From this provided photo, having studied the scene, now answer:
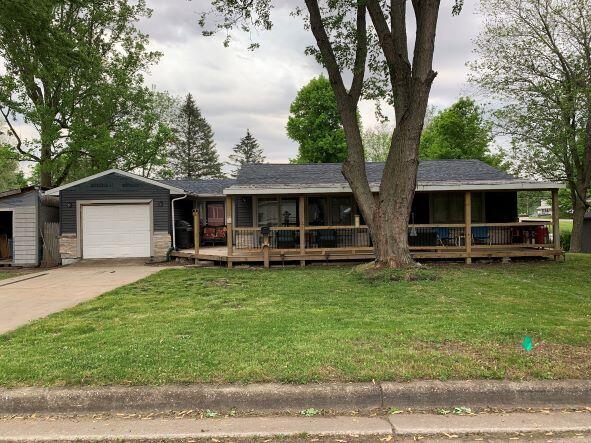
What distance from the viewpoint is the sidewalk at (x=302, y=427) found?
128 inches

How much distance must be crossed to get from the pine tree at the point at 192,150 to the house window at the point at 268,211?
3404 cm

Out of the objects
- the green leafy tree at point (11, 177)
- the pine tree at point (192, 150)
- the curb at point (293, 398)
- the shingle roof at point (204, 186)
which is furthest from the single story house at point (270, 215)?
the pine tree at point (192, 150)

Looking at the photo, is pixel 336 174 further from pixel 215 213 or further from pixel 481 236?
pixel 215 213

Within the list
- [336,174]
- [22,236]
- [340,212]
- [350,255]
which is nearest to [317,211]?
[340,212]

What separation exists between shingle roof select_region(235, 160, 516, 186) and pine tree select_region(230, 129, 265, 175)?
36747mm

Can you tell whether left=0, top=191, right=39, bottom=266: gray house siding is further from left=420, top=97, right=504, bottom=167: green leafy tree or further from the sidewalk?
left=420, top=97, right=504, bottom=167: green leafy tree

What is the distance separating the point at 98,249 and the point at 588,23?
2261cm

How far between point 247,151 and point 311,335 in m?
51.3

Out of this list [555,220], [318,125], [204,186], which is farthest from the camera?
[318,125]

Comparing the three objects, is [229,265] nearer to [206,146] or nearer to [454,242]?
[454,242]

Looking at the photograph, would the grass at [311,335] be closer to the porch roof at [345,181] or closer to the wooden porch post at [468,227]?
the wooden porch post at [468,227]

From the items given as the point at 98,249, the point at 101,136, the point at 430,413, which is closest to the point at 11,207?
the point at 98,249

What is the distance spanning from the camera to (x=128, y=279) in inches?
455

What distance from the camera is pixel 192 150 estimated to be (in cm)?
4928
